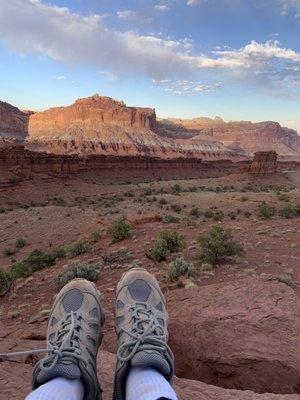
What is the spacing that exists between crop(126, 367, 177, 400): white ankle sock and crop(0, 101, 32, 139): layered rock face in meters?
107

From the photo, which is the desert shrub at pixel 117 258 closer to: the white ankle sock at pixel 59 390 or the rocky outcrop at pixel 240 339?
the rocky outcrop at pixel 240 339

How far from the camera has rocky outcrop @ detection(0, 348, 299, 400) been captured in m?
2.21

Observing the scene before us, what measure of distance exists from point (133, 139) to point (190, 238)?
96.4m

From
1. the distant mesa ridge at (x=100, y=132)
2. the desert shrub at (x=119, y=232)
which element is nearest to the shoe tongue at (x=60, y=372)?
the desert shrub at (x=119, y=232)

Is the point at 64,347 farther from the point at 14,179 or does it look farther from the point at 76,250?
the point at 14,179

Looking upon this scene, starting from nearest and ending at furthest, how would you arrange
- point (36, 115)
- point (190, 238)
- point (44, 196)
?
point (190, 238)
point (44, 196)
point (36, 115)

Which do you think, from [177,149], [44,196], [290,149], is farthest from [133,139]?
[290,149]

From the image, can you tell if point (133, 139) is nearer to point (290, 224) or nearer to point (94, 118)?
point (94, 118)

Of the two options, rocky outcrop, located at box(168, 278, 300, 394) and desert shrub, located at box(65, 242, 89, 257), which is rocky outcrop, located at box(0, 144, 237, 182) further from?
rocky outcrop, located at box(168, 278, 300, 394)

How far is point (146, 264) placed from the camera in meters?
8.14

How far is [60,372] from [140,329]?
1.81 ft

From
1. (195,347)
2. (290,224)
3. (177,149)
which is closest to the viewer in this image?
(195,347)

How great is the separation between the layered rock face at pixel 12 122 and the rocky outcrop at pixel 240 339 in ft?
348

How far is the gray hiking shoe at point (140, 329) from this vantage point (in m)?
1.91
